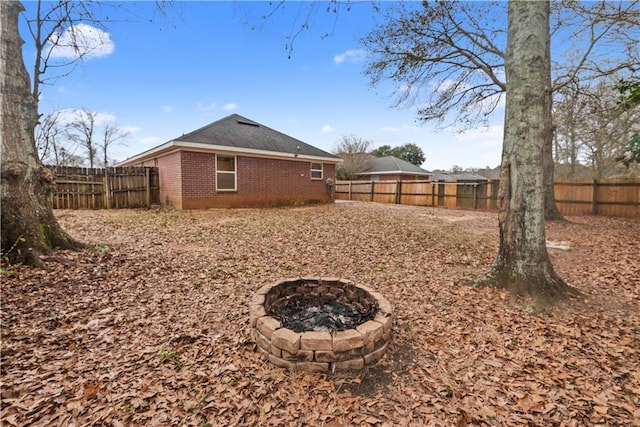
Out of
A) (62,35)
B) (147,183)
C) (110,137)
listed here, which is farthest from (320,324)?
(110,137)

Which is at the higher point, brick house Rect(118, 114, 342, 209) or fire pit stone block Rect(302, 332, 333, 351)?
brick house Rect(118, 114, 342, 209)

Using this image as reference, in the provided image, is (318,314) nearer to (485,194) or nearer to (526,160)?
(526,160)

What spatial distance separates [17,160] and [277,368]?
4682 millimetres

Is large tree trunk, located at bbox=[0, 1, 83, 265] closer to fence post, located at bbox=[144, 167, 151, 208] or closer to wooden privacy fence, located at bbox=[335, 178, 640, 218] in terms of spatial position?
fence post, located at bbox=[144, 167, 151, 208]

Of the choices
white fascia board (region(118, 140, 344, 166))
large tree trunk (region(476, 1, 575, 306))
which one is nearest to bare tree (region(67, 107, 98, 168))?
white fascia board (region(118, 140, 344, 166))

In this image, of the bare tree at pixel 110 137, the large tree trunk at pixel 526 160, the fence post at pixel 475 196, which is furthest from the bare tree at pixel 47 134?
the fence post at pixel 475 196

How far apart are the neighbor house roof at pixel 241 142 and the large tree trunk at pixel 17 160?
611 cm

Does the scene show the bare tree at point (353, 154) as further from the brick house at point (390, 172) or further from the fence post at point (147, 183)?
the fence post at point (147, 183)

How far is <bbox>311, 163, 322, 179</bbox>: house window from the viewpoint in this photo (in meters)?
14.9

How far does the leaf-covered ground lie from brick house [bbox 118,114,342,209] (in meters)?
6.17

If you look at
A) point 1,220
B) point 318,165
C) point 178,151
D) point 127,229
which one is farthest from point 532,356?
point 318,165

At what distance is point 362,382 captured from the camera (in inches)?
84.2

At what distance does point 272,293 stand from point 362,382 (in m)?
1.31

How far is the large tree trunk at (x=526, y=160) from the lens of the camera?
3.40m
